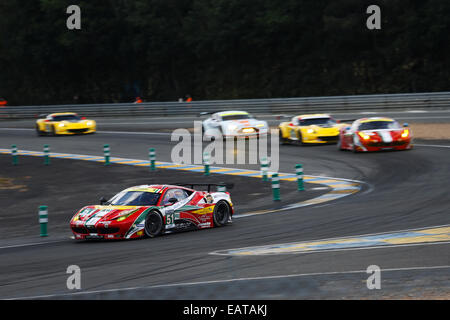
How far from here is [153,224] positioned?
14609 millimetres

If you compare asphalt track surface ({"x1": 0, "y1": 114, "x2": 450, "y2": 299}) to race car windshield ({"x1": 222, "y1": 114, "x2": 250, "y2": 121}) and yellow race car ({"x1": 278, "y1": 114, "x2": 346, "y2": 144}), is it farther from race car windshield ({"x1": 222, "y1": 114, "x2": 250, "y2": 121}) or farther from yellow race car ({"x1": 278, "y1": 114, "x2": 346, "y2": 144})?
race car windshield ({"x1": 222, "y1": 114, "x2": 250, "y2": 121})

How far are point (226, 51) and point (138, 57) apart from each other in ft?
31.8

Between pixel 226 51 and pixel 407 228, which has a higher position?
pixel 226 51

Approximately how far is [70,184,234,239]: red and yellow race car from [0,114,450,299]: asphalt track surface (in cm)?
32

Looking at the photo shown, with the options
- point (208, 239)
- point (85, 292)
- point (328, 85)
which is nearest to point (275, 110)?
point (328, 85)

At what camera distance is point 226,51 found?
58.5 metres

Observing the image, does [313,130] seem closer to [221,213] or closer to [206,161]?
[206,161]

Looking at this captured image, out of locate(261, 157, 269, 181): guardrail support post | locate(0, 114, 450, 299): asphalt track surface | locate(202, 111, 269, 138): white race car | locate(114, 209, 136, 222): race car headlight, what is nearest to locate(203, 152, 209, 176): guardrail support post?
locate(261, 157, 269, 181): guardrail support post

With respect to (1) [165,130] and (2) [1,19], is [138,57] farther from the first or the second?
(1) [165,130]

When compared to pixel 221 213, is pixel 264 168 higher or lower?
higher

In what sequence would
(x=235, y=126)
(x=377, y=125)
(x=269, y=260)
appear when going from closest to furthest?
(x=269, y=260) < (x=377, y=125) < (x=235, y=126)

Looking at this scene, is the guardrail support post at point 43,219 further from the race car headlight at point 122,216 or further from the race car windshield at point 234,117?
the race car windshield at point 234,117

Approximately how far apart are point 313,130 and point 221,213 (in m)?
15.1

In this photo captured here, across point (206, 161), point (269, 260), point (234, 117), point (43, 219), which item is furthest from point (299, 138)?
point (269, 260)
